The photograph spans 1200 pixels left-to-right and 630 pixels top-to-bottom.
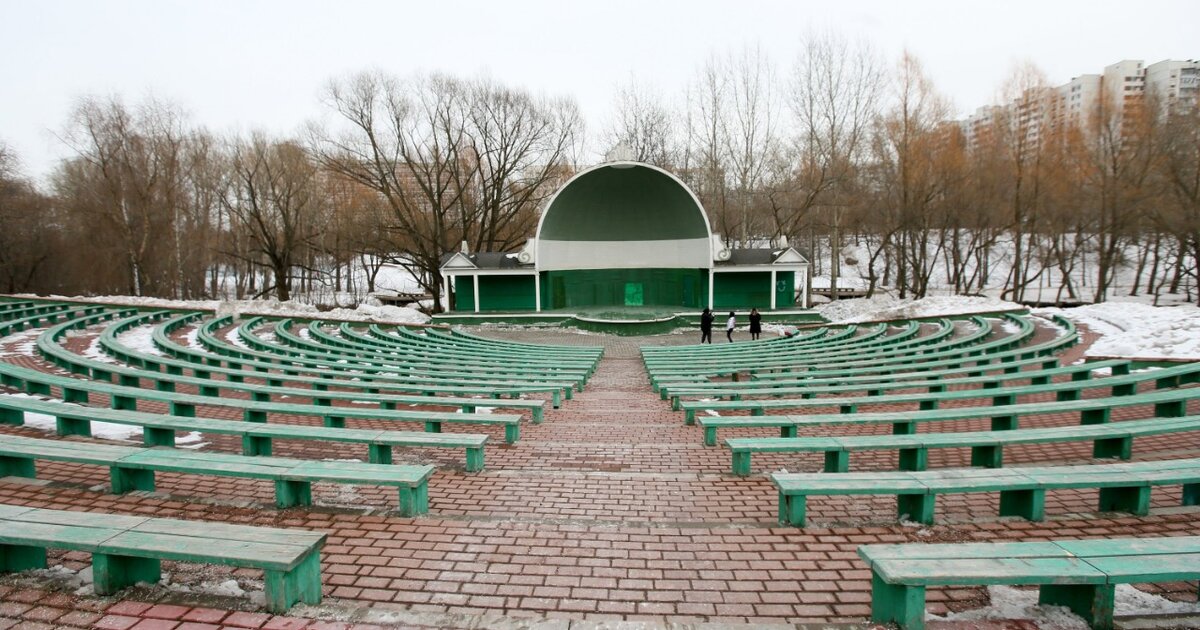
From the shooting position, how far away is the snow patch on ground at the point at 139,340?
1391 cm

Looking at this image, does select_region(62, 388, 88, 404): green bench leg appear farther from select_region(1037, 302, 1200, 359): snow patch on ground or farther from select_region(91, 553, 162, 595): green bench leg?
select_region(1037, 302, 1200, 359): snow patch on ground

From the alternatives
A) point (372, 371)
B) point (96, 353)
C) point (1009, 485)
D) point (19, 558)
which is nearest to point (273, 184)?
point (96, 353)

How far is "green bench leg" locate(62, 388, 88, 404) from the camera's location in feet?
25.3

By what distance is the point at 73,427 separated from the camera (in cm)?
648

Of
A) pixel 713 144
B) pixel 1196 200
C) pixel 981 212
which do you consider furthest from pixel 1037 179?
pixel 713 144

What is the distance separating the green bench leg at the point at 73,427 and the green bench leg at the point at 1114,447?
36.1 feet

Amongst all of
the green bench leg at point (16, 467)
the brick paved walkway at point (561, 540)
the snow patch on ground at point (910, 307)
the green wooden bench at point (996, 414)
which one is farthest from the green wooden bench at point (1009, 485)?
the snow patch on ground at point (910, 307)

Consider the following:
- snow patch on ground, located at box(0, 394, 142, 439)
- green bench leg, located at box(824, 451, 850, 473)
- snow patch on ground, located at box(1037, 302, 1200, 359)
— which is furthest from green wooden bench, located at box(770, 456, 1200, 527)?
snow patch on ground, located at box(1037, 302, 1200, 359)

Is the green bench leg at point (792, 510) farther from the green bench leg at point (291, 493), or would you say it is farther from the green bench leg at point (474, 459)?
the green bench leg at point (291, 493)

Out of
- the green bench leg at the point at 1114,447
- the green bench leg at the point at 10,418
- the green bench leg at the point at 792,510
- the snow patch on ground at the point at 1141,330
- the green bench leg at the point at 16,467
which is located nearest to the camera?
the green bench leg at the point at 792,510

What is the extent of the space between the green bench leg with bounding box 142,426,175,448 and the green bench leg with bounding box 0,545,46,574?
2929mm

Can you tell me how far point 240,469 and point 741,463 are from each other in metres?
4.38

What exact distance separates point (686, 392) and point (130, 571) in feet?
23.0

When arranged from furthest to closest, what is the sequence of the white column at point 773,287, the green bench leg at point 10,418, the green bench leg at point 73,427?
the white column at point 773,287, the green bench leg at point 10,418, the green bench leg at point 73,427
